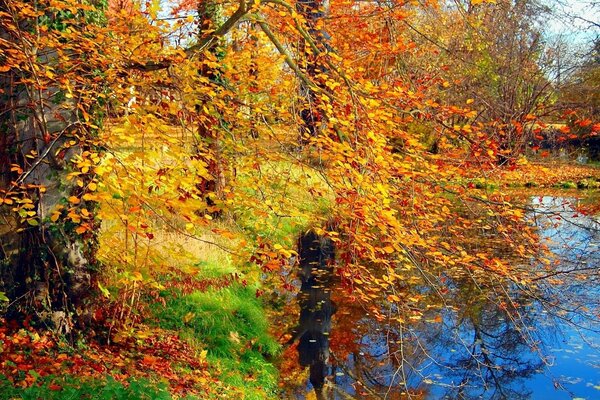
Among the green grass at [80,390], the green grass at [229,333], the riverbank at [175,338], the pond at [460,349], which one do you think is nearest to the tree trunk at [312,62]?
the riverbank at [175,338]

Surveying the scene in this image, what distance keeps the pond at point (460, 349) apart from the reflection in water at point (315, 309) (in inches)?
0.7

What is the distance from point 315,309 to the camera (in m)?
9.30

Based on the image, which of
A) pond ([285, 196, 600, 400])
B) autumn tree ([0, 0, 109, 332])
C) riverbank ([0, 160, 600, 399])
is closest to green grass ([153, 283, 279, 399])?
riverbank ([0, 160, 600, 399])

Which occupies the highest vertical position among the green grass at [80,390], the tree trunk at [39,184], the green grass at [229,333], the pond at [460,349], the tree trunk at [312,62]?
the tree trunk at [312,62]

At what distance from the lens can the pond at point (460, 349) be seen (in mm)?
6809

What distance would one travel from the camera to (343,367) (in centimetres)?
735

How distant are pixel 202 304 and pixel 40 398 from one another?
3.30m

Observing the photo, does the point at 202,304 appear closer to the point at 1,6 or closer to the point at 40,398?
the point at 40,398

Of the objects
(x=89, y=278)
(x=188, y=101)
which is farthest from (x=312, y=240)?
(x=89, y=278)

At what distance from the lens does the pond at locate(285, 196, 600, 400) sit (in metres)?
6.81

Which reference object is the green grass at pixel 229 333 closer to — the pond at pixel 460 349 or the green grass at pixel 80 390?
the pond at pixel 460 349

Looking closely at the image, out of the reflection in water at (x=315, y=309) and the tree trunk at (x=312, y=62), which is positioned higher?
the tree trunk at (x=312, y=62)

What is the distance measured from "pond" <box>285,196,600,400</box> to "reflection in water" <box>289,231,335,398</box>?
18mm

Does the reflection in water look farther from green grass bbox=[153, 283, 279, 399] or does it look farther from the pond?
green grass bbox=[153, 283, 279, 399]
